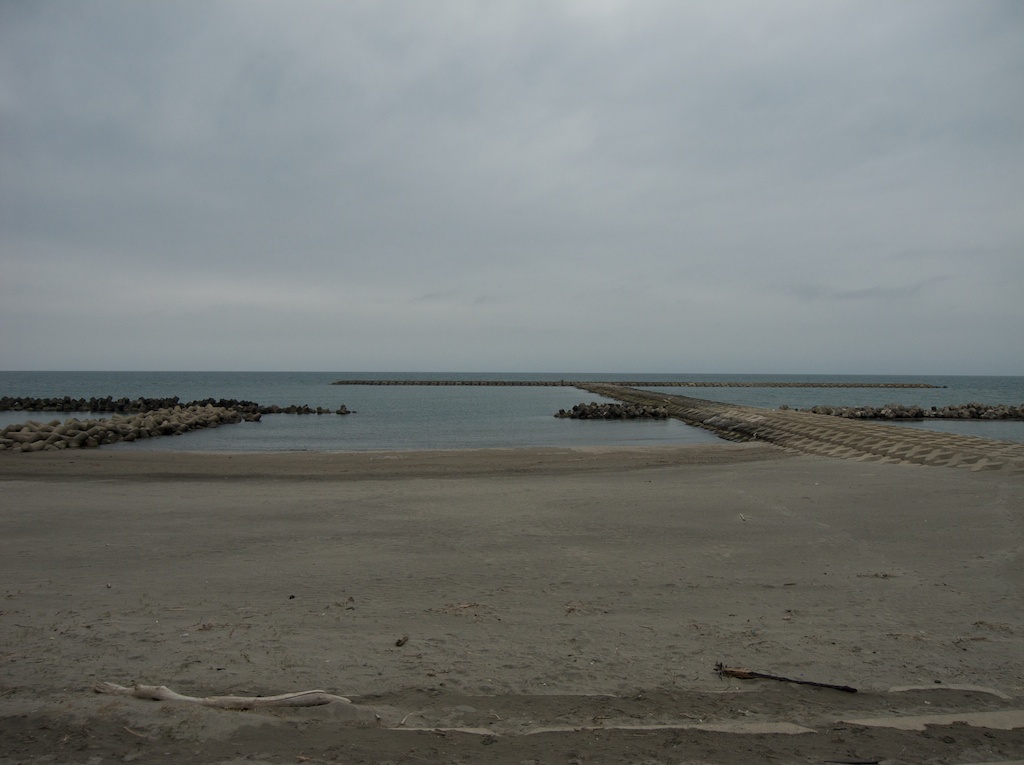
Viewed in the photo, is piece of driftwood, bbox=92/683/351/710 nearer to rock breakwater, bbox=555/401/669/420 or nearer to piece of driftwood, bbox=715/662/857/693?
piece of driftwood, bbox=715/662/857/693

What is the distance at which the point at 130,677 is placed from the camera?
4.04m

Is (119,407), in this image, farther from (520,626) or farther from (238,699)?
(238,699)

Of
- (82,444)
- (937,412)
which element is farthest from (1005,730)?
(937,412)

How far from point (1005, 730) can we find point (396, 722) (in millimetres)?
3245

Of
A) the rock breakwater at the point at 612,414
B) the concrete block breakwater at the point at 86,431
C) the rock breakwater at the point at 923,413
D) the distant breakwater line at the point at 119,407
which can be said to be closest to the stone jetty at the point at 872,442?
the rock breakwater at the point at 612,414

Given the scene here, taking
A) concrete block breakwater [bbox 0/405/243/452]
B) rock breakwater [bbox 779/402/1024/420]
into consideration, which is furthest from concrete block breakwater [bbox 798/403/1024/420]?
concrete block breakwater [bbox 0/405/243/452]

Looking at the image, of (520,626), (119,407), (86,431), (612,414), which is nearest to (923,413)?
(612,414)

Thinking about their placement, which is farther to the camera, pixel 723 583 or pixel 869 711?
pixel 723 583

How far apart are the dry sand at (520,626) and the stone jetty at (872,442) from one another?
144 inches

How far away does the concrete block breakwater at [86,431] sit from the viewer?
20.3 metres

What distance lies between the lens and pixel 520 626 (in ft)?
16.3

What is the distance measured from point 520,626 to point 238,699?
2.03m

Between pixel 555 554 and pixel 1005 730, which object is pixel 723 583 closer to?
pixel 555 554

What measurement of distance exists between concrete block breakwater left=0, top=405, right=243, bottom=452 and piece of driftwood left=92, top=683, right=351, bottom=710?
771 inches
